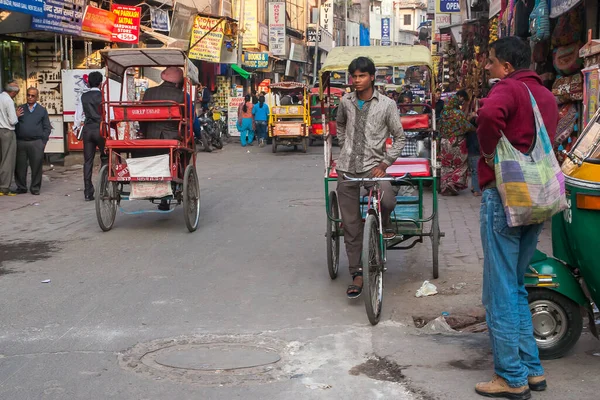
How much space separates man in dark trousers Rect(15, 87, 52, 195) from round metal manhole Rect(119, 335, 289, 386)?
9.27 m

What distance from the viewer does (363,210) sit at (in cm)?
732

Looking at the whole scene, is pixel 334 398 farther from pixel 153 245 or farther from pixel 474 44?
pixel 474 44

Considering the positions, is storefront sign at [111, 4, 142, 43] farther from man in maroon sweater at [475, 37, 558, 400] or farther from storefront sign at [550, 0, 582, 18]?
man in maroon sweater at [475, 37, 558, 400]

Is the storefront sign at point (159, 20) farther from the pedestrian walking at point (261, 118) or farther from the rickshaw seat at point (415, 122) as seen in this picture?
the rickshaw seat at point (415, 122)

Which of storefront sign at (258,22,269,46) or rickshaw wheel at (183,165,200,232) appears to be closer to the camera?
rickshaw wheel at (183,165,200,232)

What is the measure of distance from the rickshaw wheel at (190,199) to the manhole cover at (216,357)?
15.0 ft

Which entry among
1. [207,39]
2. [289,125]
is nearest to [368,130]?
[289,125]

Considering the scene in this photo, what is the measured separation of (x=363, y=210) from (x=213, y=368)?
271cm

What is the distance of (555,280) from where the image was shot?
16.5 feet

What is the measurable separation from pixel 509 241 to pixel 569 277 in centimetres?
83

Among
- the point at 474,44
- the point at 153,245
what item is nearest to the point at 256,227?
the point at 153,245

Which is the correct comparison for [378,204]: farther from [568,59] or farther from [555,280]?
[568,59]

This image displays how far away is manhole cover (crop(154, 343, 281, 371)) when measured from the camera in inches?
201

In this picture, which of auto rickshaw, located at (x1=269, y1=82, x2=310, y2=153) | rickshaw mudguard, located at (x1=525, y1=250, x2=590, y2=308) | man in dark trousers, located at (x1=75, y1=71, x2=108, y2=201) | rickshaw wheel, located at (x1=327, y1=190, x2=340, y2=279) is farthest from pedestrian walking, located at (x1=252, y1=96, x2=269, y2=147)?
rickshaw mudguard, located at (x1=525, y1=250, x2=590, y2=308)
